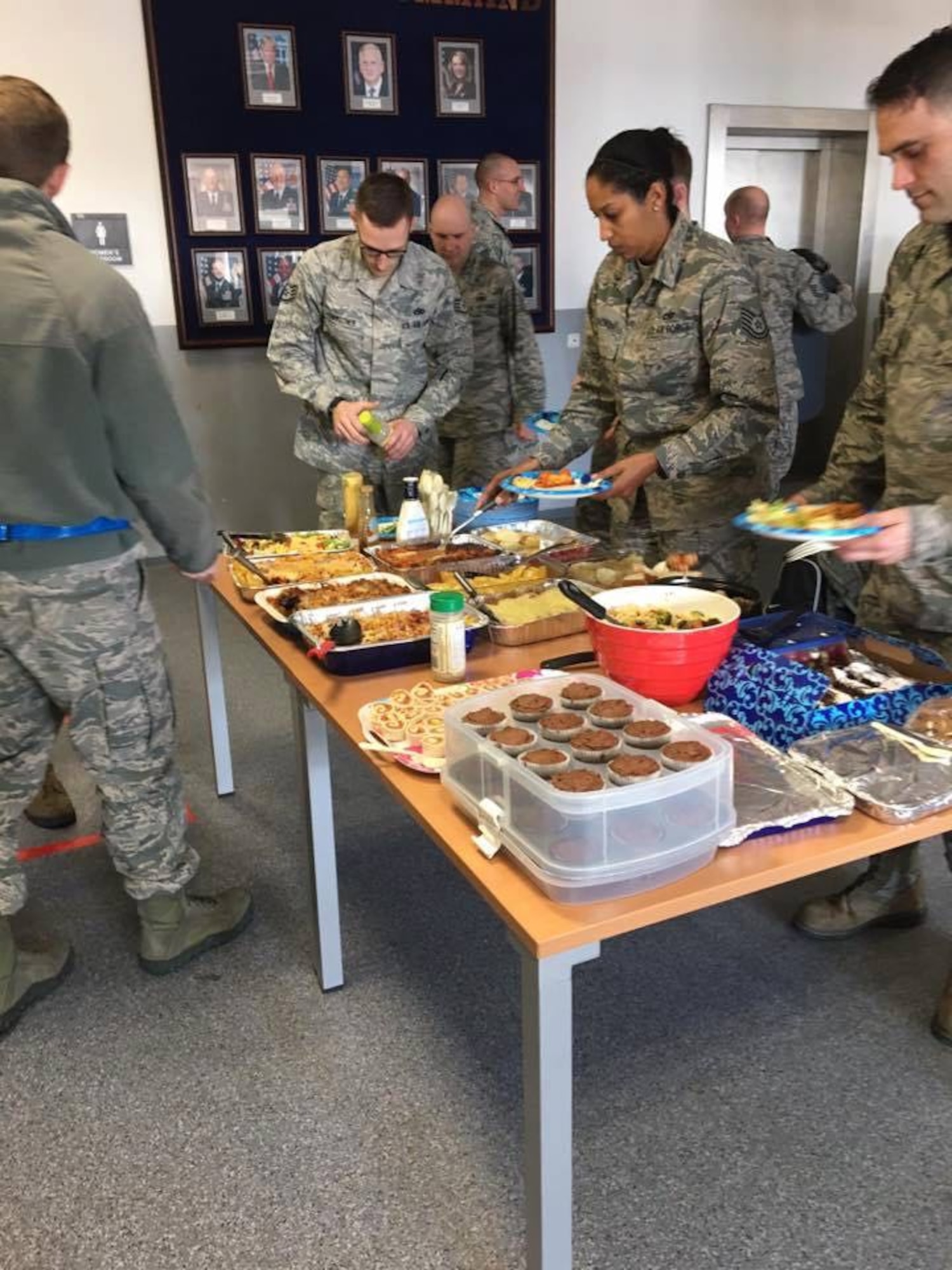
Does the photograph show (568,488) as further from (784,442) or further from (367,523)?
(784,442)

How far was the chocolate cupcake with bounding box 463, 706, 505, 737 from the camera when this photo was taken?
1221mm

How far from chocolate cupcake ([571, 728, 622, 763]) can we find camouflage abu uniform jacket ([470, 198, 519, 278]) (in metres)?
3.16

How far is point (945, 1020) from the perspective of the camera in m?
1.78

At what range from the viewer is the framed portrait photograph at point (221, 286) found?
460cm

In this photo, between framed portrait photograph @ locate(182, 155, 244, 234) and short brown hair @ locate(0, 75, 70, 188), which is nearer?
short brown hair @ locate(0, 75, 70, 188)

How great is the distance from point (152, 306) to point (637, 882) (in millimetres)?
4293

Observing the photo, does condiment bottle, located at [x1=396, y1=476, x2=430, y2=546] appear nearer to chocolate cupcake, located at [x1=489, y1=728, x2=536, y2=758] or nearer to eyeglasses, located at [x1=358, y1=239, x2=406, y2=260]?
eyeglasses, located at [x1=358, y1=239, x2=406, y2=260]

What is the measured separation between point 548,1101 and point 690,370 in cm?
158

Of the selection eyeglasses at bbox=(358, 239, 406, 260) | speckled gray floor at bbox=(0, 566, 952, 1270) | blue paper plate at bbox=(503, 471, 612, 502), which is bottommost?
speckled gray floor at bbox=(0, 566, 952, 1270)

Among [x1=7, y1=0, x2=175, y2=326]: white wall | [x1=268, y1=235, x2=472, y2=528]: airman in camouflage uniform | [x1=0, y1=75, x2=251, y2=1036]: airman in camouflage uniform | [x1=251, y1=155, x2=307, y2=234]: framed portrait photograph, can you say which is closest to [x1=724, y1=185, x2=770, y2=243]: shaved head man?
[x1=268, y1=235, x2=472, y2=528]: airman in camouflage uniform

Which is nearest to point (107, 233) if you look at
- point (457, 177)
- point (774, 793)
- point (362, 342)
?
point (457, 177)

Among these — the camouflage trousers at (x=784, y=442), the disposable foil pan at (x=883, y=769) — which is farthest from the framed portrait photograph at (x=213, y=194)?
the disposable foil pan at (x=883, y=769)

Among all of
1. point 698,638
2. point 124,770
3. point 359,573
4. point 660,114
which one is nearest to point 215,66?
point 660,114

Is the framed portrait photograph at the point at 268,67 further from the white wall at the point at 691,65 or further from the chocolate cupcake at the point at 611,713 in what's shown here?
the chocolate cupcake at the point at 611,713
